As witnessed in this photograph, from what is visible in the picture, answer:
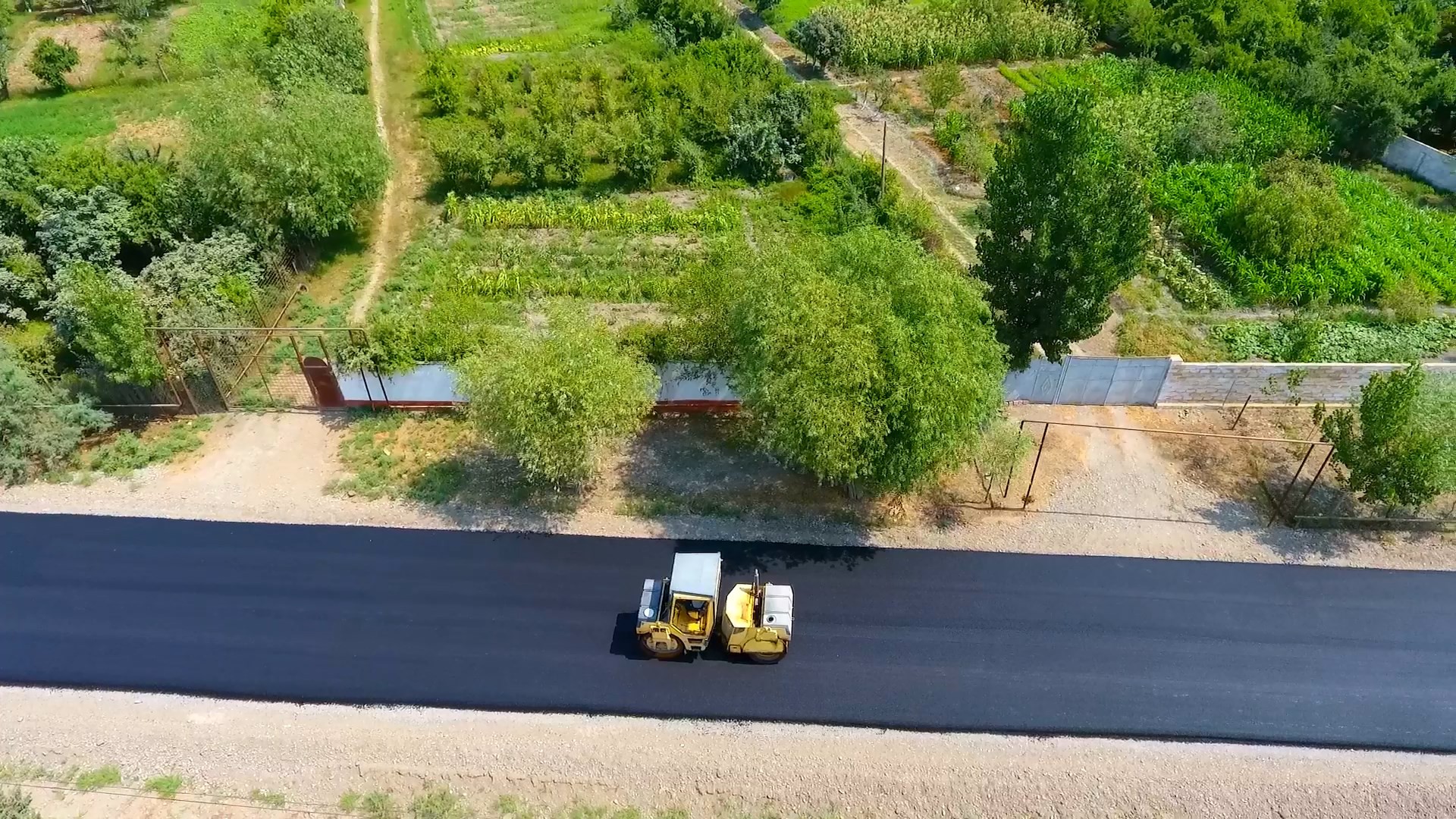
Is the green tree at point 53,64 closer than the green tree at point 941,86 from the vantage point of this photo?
→ No

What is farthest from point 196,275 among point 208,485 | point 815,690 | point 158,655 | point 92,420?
point 815,690

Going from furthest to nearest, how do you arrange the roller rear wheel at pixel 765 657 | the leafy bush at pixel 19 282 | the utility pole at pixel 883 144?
the utility pole at pixel 883 144 < the leafy bush at pixel 19 282 < the roller rear wheel at pixel 765 657

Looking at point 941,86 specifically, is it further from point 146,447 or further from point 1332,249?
point 146,447

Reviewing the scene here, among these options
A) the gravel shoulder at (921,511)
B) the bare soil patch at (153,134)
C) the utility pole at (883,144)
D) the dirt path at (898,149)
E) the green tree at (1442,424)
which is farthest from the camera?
the bare soil patch at (153,134)

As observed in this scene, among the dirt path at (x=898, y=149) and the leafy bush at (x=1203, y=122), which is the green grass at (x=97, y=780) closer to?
the dirt path at (x=898, y=149)

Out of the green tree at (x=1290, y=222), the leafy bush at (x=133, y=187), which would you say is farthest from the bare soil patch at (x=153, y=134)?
the green tree at (x=1290, y=222)

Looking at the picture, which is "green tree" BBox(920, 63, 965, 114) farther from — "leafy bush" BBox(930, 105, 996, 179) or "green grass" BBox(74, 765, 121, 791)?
"green grass" BBox(74, 765, 121, 791)

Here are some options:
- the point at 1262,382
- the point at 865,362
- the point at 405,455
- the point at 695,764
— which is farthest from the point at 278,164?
the point at 1262,382

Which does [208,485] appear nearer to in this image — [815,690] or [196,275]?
[196,275]
